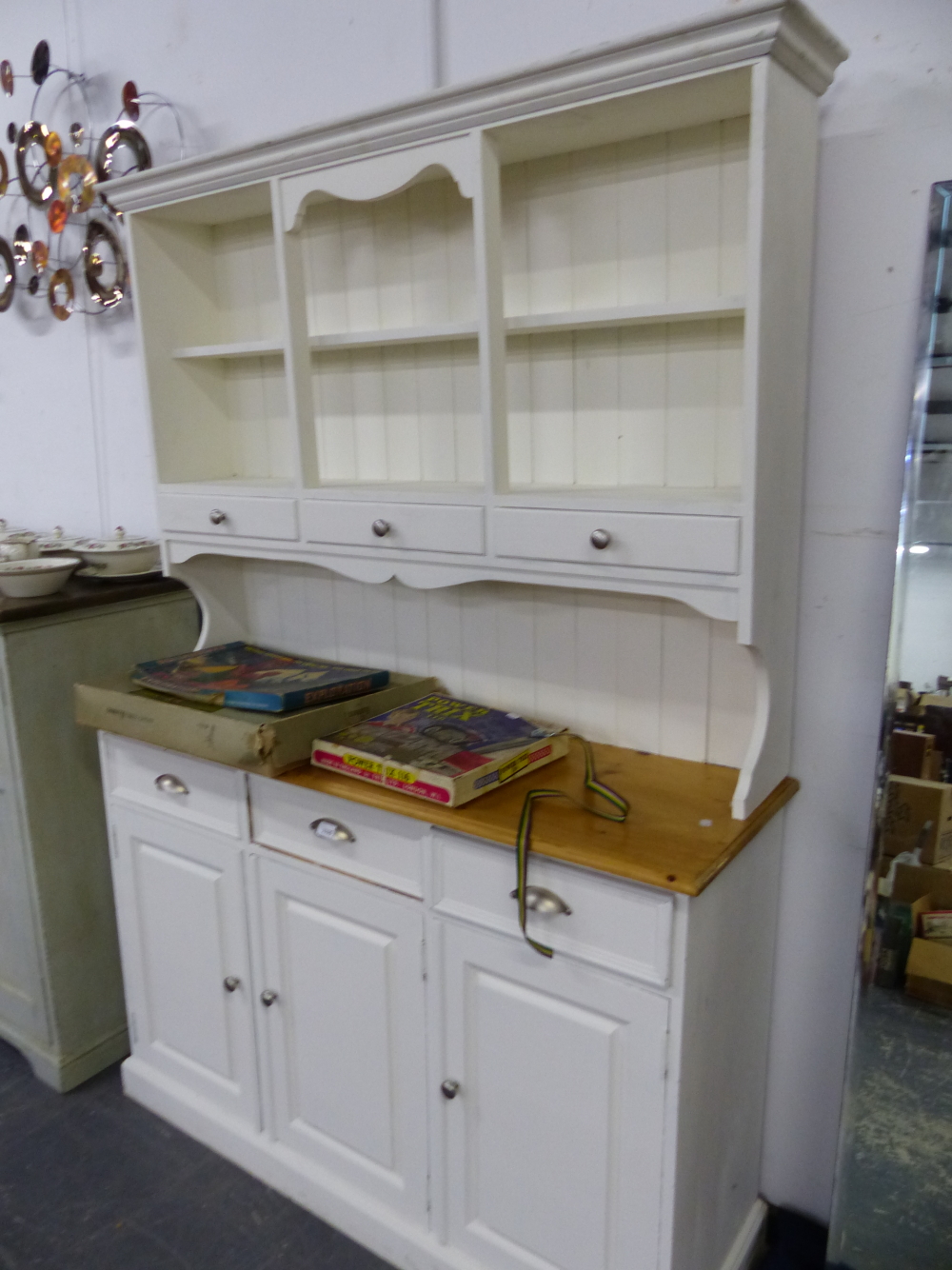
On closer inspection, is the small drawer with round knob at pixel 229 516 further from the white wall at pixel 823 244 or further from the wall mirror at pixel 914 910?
the wall mirror at pixel 914 910

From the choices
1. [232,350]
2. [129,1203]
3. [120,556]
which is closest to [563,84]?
[232,350]

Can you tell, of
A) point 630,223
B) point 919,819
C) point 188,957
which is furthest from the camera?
point 188,957

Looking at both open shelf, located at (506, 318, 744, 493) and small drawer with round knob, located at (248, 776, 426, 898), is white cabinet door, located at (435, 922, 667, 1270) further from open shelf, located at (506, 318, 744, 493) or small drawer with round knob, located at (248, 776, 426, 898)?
open shelf, located at (506, 318, 744, 493)

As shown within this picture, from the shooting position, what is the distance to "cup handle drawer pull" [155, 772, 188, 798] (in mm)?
1855

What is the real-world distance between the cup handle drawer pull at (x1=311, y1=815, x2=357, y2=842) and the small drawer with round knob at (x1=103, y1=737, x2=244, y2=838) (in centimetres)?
20

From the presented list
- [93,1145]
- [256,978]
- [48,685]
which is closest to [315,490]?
[48,685]

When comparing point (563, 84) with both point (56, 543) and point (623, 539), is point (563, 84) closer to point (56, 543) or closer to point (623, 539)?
point (623, 539)

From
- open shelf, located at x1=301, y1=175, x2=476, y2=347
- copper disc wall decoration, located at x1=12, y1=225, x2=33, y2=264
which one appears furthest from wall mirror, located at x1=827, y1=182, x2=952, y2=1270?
copper disc wall decoration, located at x1=12, y1=225, x2=33, y2=264

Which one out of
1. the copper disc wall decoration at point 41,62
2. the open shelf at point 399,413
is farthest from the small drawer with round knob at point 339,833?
the copper disc wall decoration at point 41,62

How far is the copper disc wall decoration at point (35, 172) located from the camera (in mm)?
2363

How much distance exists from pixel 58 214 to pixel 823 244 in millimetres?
1915

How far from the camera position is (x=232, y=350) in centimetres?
178

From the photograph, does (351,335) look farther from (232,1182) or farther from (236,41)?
(232,1182)

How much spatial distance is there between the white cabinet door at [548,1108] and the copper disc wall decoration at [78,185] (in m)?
1.97
